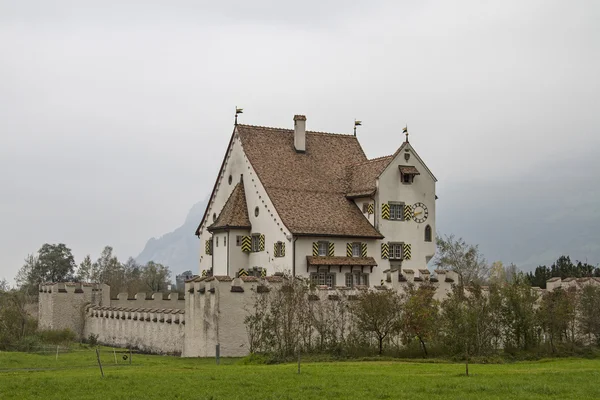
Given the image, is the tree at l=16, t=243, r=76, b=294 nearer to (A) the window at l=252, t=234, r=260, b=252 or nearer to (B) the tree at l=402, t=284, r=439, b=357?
(A) the window at l=252, t=234, r=260, b=252

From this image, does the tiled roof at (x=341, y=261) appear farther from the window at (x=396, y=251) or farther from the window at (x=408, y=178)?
the window at (x=408, y=178)

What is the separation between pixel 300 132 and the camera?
231 feet

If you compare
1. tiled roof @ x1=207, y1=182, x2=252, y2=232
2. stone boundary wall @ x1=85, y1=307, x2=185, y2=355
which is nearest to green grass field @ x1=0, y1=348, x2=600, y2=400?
stone boundary wall @ x1=85, y1=307, x2=185, y2=355

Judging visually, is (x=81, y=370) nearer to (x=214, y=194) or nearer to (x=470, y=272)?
(x=214, y=194)

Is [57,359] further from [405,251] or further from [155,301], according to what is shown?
[405,251]

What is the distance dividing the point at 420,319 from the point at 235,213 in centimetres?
2559

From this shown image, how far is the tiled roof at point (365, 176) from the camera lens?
217ft

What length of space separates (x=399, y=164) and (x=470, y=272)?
20114 millimetres

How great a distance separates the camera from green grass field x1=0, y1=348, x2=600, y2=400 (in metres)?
26.7

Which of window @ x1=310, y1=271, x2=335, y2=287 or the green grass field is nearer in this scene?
the green grass field

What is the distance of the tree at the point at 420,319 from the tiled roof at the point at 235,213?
76.7 ft

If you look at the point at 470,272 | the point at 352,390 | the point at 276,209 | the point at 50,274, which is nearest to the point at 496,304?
the point at 352,390

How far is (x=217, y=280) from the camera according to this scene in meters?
47.8

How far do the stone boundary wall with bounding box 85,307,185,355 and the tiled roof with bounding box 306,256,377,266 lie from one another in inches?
416
